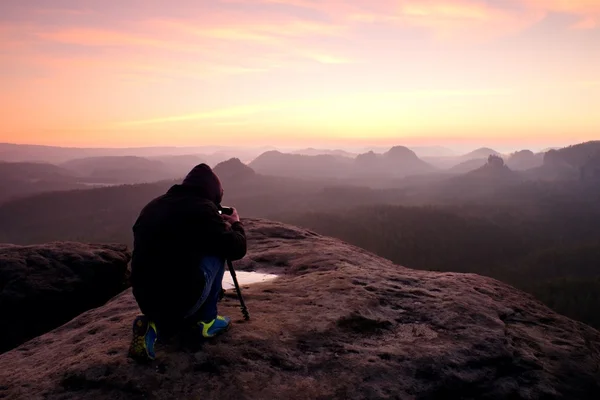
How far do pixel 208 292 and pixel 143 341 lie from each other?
3.96ft

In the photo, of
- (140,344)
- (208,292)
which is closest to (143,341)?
(140,344)

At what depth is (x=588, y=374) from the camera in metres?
7.22

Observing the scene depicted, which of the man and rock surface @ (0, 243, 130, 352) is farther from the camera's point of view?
rock surface @ (0, 243, 130, 352)

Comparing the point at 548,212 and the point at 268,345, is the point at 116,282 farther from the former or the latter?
the point at 548,212

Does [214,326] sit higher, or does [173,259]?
[173,259]

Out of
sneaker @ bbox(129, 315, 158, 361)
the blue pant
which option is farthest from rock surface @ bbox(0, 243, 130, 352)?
the blue pant

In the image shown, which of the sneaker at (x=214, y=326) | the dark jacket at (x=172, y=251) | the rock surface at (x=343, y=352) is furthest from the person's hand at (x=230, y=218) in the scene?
the rock surface at (x=343, y=352)

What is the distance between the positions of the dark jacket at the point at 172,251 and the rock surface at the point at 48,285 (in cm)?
967

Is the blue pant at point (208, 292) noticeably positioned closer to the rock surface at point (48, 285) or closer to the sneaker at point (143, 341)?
the sneaker at point (143, 341)

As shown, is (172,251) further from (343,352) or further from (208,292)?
(343,352)

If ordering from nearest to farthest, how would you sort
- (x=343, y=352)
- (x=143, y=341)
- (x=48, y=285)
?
(x=143, y=341)
(x=343, y=352)
(x=48, y=285)

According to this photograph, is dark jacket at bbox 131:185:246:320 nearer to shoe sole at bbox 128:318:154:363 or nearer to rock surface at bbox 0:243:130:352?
shoe sole at bbox 128:318:154:363

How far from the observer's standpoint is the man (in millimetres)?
5461

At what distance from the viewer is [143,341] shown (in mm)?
5566
